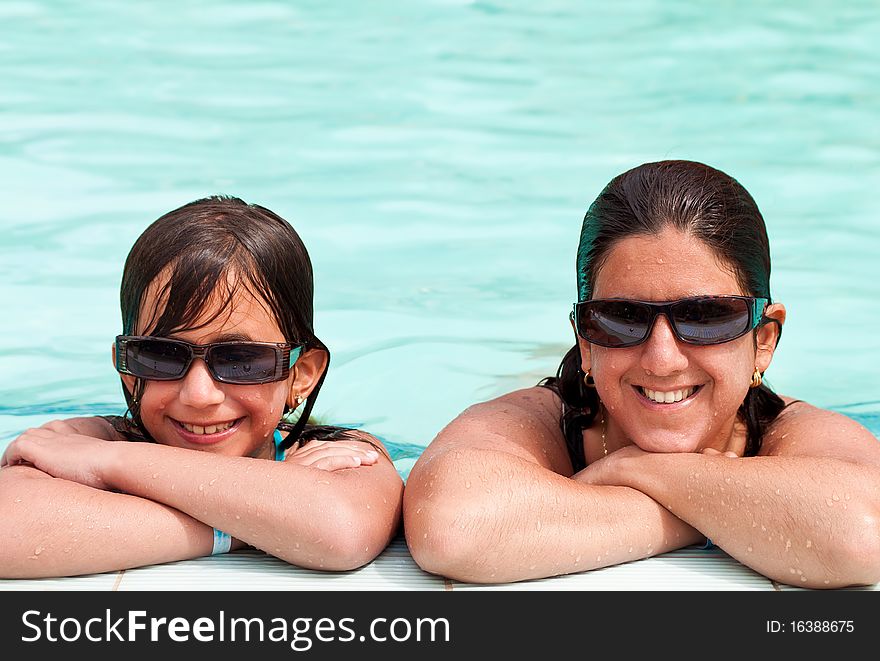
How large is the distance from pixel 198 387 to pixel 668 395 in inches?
53.3

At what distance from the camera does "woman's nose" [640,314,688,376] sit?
330cm

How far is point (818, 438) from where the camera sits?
3414 millimetres

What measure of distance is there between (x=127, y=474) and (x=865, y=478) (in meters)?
1.98

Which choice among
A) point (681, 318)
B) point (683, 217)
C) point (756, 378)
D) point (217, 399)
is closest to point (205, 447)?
point (217, 399)

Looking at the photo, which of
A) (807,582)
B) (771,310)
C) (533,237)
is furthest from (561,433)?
(533,237)

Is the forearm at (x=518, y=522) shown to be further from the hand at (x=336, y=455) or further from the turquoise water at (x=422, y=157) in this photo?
the turquoise water at (x=422, y=157)

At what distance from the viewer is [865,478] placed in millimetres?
3102

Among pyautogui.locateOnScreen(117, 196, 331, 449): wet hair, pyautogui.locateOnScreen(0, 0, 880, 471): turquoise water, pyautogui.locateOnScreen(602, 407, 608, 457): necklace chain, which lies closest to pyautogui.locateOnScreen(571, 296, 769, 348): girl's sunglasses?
pyautogui.locateOnScreen(602, 407, 608, 457): necklace chain

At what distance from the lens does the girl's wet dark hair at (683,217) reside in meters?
3.39

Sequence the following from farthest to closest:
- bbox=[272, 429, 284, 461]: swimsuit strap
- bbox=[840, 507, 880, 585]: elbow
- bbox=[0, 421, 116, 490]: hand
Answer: bbox=[272, 429, 284, 461]: swimsuit strap → bbox=[0, 421, 116, 490]: hand → bbox=[840, 507, 880, 585]: elbow

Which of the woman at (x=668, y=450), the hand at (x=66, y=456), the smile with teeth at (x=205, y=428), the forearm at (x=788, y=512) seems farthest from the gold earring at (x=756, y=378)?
the hand at (x=66, y=456)

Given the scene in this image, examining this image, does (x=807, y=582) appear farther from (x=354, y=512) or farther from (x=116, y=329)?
(x=116, y=329)

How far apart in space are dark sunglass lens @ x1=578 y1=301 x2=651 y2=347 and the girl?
29.2 inches

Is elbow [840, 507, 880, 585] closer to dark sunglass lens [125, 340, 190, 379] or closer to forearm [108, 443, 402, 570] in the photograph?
forearm [108, 443, 402, 570]
